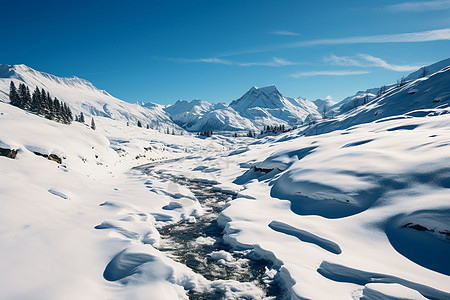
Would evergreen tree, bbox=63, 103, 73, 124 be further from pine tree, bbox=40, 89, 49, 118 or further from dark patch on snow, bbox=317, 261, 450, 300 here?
dark patch on snow, bbox=317, 261, 450, 300

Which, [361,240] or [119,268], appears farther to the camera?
[361,240]

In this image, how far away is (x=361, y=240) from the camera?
9281 mm

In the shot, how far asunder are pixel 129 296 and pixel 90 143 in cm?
3724

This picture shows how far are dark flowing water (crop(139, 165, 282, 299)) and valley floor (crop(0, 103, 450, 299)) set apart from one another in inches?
2.5

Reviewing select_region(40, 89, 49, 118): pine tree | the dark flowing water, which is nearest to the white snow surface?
the dark flowing water

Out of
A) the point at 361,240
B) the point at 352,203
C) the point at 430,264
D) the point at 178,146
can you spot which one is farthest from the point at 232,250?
the point at 178,146

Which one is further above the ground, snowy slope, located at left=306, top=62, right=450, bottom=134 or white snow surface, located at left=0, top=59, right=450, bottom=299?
snowy slope, located at left=306, top=62, right=450, bottom=134

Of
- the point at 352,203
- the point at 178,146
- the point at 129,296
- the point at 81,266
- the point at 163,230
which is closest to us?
the point at 129,296

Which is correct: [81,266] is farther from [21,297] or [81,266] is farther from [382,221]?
[382,221]

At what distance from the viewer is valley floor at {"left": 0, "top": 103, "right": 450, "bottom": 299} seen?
22.0ft

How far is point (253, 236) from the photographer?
1126 cm

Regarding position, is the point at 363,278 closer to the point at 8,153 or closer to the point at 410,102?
the point at 8,153

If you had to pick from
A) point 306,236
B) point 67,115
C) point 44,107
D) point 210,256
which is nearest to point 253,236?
point 210,256

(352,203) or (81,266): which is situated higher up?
(352,203)
